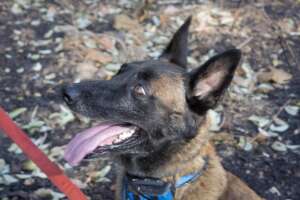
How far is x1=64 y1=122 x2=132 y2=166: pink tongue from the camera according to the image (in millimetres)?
3412

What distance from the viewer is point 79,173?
5215 millimetres

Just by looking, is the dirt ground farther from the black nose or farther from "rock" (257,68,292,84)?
the black nose

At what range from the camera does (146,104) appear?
3523 millimetres

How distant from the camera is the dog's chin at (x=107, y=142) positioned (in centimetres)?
342

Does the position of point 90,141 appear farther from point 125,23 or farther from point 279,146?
point 125,23

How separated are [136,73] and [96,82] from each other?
10.6 inches

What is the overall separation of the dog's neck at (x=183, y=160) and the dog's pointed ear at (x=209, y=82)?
0.16m

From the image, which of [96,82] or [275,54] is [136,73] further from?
[275,54]

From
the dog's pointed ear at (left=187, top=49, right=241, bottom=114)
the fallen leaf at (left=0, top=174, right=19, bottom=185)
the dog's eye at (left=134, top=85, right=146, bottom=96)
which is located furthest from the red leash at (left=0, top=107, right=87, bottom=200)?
the fallen leaf at (left=0, top=174, right=19, bottom=185)

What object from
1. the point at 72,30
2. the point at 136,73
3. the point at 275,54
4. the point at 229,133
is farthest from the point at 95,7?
the point at 136,73

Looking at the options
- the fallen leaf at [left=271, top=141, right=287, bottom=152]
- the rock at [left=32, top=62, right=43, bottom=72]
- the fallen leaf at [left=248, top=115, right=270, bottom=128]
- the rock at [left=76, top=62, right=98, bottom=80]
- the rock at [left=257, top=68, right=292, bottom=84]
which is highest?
the rock at [left=32, top=62, right=43, bottom=72]

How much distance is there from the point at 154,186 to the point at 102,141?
48 centimetres

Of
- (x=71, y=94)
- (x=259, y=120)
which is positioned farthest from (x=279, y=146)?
(x=71, y=94)

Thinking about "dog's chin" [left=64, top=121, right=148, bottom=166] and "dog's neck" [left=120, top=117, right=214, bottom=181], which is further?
"dog's neck" [left=120, top=117, right=214, bottom=181]
